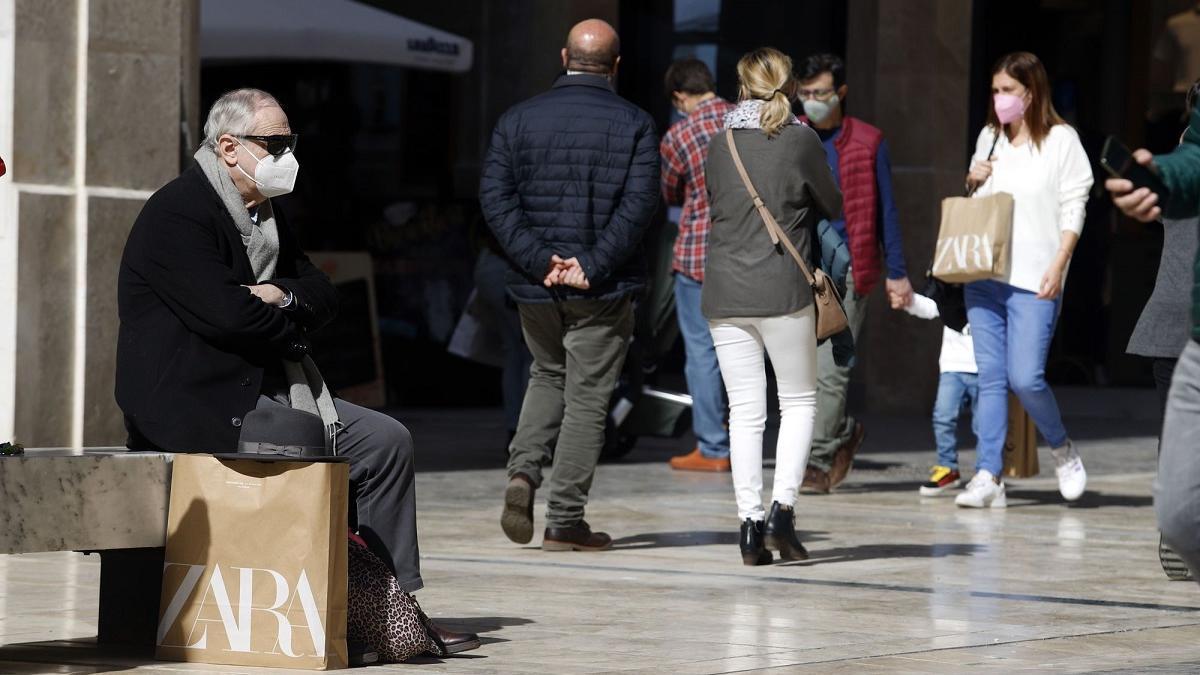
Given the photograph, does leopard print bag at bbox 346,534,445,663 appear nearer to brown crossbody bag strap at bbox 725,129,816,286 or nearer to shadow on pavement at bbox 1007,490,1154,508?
brown crossbody bag strap at bbox 725,129,816,286

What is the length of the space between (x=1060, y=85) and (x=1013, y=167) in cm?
954

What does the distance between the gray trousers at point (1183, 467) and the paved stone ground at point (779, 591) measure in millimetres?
1254

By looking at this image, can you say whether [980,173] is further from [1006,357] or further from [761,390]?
[761,390]

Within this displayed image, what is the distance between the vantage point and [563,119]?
26.4 ft

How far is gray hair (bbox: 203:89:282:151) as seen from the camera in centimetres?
582

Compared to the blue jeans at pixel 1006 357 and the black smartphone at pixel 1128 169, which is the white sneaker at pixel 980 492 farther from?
the black smartphone at pixel 1128 169

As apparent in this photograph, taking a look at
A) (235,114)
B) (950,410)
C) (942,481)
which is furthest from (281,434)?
(950,410)

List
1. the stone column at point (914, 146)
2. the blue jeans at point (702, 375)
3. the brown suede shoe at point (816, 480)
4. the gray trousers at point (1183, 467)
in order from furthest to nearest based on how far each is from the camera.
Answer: the stone column at point (914, 146), the blue jeans at point (702, 375), the brown suede shoe at point (816, 480), the gray trousers at point (1183, 467)

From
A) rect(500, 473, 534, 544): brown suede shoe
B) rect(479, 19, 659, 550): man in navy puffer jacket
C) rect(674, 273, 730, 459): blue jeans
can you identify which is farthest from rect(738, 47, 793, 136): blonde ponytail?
rect(674, 273, 730, 459): blue jeans

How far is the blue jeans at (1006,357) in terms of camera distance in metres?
9.42

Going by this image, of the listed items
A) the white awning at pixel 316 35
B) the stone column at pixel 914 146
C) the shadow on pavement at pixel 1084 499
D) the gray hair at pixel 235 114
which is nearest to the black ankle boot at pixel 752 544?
the gray hair at pixel 235 114

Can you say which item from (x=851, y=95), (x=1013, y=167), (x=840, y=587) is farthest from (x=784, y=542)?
(x=851, y=95)

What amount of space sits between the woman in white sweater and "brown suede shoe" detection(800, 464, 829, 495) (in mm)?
1059

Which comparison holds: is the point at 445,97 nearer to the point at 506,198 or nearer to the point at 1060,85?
the point at 1060,85
